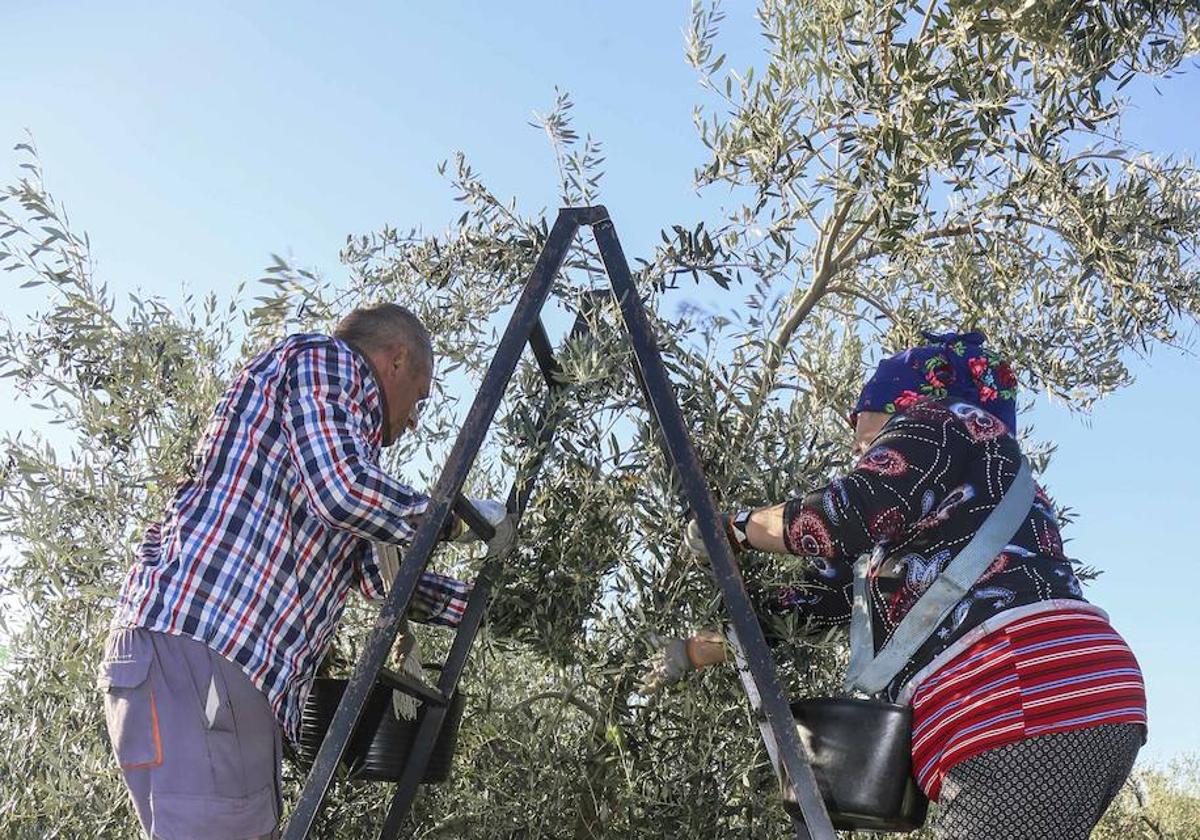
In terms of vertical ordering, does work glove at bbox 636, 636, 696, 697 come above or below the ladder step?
above

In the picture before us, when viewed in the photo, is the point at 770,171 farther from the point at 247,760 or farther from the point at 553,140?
the point at 247,760

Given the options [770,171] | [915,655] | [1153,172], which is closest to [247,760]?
[915,655]

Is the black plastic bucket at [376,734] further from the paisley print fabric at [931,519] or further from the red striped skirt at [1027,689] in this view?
the red striped skirt at [1027,689]

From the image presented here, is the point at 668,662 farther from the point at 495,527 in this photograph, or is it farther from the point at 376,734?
the point at 376,734

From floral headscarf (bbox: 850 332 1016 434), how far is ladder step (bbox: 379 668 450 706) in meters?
1.40

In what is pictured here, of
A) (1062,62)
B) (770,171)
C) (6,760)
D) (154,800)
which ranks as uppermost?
(1062,62)

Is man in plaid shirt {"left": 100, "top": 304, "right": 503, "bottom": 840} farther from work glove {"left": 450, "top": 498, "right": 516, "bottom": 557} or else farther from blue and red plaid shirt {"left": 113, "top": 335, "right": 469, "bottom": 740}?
work glove {"left": 450, "top": 498, "right": 516, "bottom": 557}

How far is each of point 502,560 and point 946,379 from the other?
1343 millimetres

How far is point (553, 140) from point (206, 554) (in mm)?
2145

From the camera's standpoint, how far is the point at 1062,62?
12.1 feet

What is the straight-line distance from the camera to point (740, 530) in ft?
10.3

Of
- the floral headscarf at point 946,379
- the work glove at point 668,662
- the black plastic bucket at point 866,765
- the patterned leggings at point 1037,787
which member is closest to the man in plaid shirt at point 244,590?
the work glove at point 668,662

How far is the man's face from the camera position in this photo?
3344 millimetres

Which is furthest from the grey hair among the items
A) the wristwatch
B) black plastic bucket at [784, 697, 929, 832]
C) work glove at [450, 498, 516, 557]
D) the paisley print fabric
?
black plastic bucket at [784, 697, 929, 832]
